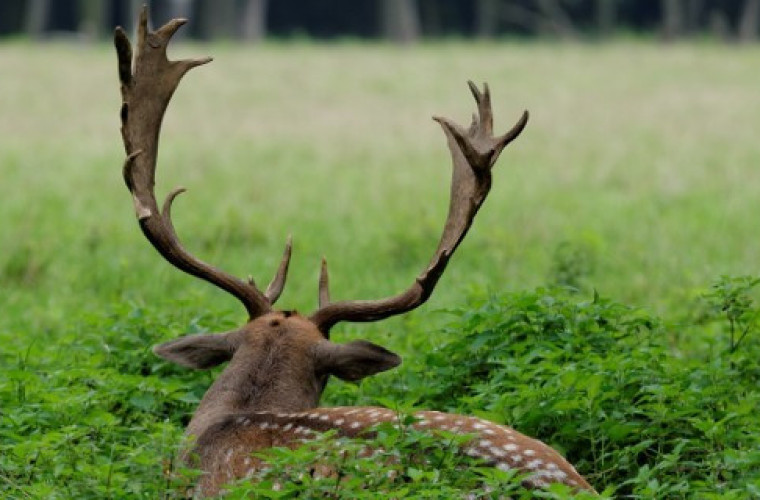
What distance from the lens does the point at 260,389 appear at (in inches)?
239

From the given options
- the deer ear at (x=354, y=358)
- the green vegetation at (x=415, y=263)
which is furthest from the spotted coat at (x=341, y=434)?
the deer ear at (x=354, y=358)

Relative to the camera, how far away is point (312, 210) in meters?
15.0

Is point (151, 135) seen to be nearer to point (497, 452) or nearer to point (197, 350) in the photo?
point (197, 350)

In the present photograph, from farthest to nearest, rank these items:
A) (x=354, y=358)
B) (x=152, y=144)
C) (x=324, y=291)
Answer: (x=152, y=144), (x=324, y=291), (x=354, y=358)

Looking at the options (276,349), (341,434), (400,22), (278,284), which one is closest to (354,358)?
(276,349)

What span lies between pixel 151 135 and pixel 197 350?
1021 mm

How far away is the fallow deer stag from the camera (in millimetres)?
5402

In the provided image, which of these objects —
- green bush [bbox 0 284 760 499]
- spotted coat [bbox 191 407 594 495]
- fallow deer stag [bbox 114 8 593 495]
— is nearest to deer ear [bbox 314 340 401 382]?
fallow deer stag [bbox 114 8 593 495]

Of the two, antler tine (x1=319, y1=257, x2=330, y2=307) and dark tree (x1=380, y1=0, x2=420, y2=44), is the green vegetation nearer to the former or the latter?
antler tine (x1=319, y1=257, x2=330, y2=307)

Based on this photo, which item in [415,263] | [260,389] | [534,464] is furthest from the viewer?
[415,263]

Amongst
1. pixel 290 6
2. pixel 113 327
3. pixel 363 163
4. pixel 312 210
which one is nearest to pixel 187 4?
pixel 290 6

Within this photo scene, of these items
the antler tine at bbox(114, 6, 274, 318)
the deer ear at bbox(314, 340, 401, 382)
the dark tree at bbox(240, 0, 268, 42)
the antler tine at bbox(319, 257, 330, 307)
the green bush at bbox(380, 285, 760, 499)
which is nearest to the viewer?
the green bush at bbox(380, 285, 760, 499)

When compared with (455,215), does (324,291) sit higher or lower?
lower

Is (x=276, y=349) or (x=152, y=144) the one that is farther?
(x=152, y=144)
